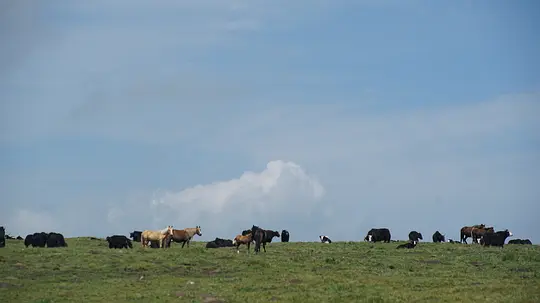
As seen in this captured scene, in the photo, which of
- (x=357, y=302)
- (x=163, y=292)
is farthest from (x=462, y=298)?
(x=163, y=292)

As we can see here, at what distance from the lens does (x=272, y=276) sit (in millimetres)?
37406

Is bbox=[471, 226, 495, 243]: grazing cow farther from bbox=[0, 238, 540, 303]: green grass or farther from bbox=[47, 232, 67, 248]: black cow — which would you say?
bbox=[47, 232, 67, 248]: black cow

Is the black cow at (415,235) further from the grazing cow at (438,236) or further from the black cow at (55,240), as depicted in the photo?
the black cow at (55,240)

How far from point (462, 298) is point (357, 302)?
406cm

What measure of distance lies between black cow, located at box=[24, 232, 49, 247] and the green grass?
36.3 feet

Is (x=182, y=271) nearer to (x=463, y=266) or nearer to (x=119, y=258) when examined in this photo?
(x=119, y=258)

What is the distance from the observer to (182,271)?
39.9 metres

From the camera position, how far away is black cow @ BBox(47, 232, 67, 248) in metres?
56.8

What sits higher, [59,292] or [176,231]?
[176,231]

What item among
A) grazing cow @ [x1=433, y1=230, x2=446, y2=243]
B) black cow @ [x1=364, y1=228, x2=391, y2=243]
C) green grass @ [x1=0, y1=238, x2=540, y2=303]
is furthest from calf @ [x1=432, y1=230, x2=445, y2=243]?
green grass @ [x1=0, y1=238, x2=540, y2=303]

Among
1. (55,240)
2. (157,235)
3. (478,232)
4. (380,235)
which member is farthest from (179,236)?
(478,232)

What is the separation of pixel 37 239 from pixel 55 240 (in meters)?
1.78

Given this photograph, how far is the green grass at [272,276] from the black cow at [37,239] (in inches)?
436

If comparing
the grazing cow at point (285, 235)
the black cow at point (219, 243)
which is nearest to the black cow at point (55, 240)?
the black cow at point (219, 243)
